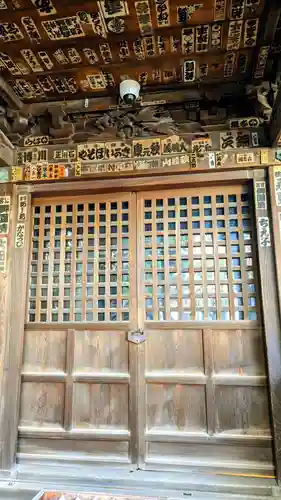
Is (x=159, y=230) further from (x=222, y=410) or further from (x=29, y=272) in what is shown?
(x=222, y=410)

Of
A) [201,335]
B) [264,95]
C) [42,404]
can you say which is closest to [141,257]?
[201,335]

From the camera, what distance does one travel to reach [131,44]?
2.61m

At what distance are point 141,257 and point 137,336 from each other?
67cm

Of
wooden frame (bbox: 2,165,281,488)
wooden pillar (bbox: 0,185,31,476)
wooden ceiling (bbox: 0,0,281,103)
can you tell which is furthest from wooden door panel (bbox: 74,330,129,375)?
wooden ceiling (bbox: 0,0,281,103)

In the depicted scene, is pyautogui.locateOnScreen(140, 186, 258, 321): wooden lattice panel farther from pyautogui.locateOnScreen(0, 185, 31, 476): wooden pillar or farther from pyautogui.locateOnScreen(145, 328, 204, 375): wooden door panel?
pyautogui.locateOnScreen(0, 185, 31, 476): wooden pillar

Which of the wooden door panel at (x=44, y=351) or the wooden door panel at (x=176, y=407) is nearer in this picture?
the wooden door panel at (x=176, y=407)

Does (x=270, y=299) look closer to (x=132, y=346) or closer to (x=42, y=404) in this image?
(x=132, y=346)

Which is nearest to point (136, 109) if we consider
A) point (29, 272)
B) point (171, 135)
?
point (171, 135)

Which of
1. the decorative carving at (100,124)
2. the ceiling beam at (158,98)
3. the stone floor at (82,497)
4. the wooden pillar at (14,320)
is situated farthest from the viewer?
the decorative carving at (100,124)

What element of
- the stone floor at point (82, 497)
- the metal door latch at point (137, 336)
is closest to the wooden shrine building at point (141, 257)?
the metal door latch at point (137, 336)

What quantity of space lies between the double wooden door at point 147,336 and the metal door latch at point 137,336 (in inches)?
0.5

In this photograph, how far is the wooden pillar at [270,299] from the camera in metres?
2.68

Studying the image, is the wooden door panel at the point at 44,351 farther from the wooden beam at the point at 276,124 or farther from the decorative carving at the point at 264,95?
the decorative carving at the point at 264,95

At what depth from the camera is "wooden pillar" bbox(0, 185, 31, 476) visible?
115 inches
